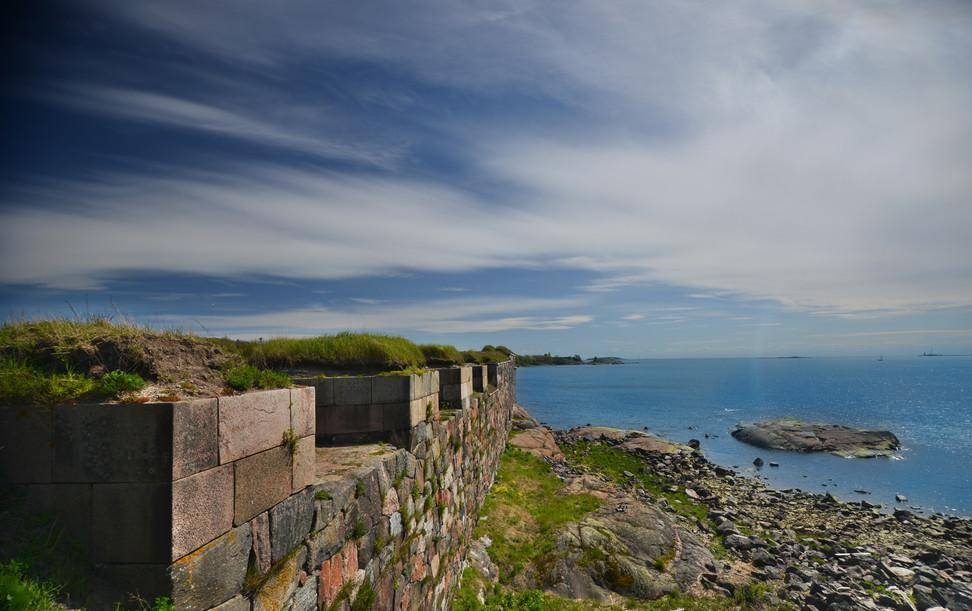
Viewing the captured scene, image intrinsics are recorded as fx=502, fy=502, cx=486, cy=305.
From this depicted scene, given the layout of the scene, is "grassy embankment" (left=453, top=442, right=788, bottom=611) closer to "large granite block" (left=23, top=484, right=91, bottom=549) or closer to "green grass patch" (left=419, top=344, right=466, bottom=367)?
"green grass patch" (left=419, top=344, right=466, bottom=367)

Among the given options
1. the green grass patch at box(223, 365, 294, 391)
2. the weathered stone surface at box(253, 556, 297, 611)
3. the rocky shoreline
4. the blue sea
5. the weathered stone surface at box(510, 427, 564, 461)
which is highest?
the green grass patch at box(223, 365, 294, 391)

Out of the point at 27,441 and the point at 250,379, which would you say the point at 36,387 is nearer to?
the point at 27,441

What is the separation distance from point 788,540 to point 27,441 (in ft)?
79.4

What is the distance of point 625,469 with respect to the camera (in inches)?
1171

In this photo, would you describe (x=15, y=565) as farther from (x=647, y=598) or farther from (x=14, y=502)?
(x=647, y=598)

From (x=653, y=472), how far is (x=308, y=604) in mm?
28548

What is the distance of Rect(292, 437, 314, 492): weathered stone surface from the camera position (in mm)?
4613

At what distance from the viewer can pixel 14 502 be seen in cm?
324

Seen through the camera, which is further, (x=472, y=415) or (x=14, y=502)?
(x=472, y=415)

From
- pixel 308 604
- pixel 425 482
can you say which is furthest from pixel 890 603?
pixel 308 604

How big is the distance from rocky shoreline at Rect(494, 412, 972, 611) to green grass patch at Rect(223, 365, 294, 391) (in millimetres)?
9465

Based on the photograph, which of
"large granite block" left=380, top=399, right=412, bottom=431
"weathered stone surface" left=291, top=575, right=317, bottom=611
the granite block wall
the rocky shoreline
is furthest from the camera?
the rocky shoreline

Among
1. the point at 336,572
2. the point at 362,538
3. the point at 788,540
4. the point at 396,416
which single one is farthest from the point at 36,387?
the point at 788,540

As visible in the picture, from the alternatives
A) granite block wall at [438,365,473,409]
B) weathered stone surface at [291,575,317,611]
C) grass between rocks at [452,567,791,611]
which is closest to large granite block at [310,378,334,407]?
weathered stone surface at [291,575,317,611]
